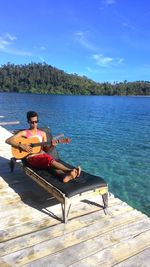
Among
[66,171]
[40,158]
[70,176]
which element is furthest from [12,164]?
[70,176]

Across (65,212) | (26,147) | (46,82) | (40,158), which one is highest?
(46,82)

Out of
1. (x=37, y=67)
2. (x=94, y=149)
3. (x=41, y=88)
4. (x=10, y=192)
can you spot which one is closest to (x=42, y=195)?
(x=10, y=192)

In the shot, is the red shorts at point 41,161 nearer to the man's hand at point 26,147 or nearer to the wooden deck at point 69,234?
the man's hand at point 26,147

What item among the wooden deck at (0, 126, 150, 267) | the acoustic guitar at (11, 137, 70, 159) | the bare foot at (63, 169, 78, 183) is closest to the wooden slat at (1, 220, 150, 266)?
the wooden deck at (0, 126, 150, 267)

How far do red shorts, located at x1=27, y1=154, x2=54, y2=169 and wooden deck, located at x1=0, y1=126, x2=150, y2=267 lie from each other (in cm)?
61

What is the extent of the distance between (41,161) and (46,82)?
471 feet

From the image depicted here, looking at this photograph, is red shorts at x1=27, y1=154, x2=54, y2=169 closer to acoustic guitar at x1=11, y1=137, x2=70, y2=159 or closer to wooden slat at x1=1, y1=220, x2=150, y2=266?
acoustic guitar at x1=11, y1=137, x2=70, y2=159

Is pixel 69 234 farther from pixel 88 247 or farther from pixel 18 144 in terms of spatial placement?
pixel 18 144

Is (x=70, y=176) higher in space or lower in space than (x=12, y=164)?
higher

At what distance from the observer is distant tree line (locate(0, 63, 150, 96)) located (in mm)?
138375

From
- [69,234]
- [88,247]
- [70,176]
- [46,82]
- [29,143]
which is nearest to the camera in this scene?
[88,247]

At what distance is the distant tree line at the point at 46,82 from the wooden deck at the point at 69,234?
440 feet

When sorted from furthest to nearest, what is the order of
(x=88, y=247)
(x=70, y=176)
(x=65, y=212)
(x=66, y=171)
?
(x=66, y=171) → (x=70, y=176) → (x=65, y=212) → (x=88, y=247)

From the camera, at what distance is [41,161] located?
5992 millimetres
